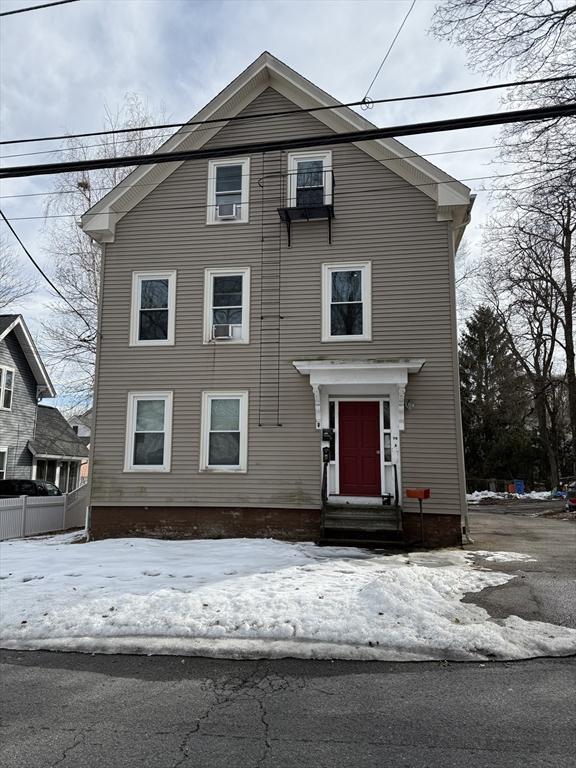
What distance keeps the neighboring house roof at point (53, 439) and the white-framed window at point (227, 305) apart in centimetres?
1627

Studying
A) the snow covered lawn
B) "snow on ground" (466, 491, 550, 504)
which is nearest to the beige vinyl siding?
the snow covered lawn

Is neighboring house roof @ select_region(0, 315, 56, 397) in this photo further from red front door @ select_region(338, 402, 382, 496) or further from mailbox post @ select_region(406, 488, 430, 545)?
mailbox post @ select_region(406, 488, 430, 545)

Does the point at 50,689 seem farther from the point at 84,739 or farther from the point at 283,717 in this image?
the point at 283,717

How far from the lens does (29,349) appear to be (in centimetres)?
2492

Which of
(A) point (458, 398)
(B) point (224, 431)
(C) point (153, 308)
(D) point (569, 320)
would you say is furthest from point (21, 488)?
(D) point (569, 320)

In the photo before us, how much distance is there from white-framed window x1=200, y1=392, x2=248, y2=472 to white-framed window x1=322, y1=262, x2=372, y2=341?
2.46 metres

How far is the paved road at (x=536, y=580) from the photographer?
6227 mm

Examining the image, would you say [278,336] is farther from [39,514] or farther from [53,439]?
[53,439]

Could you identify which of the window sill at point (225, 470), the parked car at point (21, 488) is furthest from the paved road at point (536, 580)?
the parked car at point (21, 488)

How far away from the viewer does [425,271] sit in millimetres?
12016

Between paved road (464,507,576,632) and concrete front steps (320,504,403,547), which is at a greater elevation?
concrete front steps (320,504,403,547)

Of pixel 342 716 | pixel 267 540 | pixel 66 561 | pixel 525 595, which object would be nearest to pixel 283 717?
pixel 342 716

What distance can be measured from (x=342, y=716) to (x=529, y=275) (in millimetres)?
29092

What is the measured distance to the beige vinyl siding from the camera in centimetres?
1173
